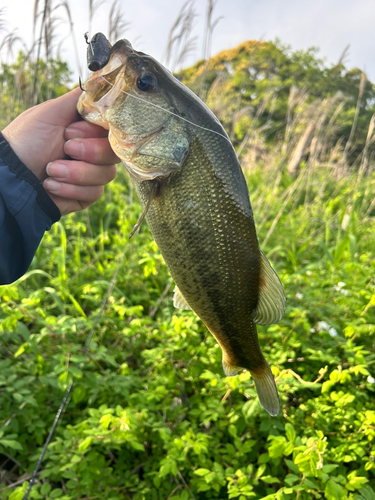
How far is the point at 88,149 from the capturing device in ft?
4.59

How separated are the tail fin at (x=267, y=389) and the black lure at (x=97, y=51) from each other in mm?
1360

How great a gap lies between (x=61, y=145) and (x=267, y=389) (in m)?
1.47

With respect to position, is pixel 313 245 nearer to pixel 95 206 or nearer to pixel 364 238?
pixel 364 238

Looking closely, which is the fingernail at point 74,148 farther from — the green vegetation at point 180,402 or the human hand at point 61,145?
the green vegetation at point 180,402

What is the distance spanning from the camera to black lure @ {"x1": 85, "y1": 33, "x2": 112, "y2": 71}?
1.06 metres

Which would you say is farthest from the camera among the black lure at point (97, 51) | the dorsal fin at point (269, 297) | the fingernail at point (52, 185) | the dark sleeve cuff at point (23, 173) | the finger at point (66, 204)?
the finger at point (66, 204)

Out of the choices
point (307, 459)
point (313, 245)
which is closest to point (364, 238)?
point (313, 245)

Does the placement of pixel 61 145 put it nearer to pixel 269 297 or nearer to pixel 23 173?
pixel 23 173

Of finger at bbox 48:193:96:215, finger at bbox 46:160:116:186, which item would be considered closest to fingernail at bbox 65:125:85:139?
finger at bbox 46:160:116:186

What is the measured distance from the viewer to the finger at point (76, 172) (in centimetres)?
140

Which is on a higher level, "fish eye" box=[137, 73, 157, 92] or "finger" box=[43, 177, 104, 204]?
"fish eye" box=[137, 73, 157, 92]

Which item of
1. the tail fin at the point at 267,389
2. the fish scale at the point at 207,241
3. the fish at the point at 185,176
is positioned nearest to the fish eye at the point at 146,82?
the fish at the point at 185,176

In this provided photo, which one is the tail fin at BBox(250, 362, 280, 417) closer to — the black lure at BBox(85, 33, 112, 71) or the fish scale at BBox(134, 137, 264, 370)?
the fish scale at BBox(134, 137, 264, 370)

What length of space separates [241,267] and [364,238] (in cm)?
346
